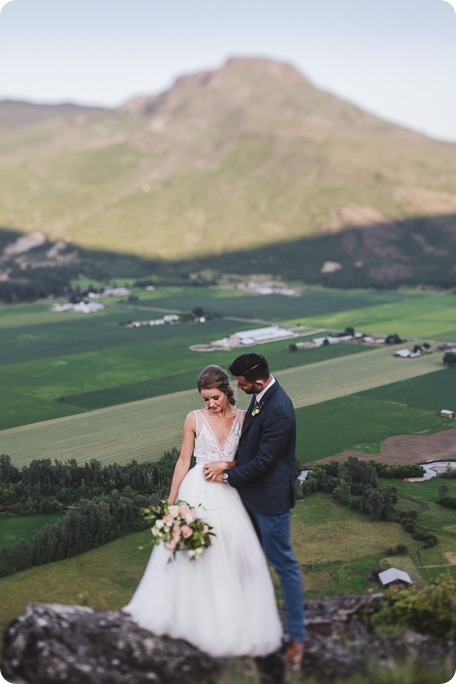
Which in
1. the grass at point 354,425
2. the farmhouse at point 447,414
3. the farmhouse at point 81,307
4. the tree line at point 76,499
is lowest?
the farmhouse at point 447,414

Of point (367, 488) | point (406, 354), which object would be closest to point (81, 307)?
point (406, 354)

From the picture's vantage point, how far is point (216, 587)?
12984mm

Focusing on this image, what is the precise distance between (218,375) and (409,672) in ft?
16.5

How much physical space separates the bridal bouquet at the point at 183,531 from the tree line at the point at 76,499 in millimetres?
21112

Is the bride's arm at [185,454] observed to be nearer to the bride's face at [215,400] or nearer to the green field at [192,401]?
the bride's face at [215,400]

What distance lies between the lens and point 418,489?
45688 mm

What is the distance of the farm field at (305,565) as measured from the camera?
94.7 feet

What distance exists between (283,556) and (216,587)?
3.68 ft

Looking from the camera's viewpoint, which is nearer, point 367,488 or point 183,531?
point 183,531

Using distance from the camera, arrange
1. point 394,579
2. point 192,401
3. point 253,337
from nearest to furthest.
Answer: point 394,579, point 192,401, point 253,337

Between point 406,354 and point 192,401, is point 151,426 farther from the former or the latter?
point 406,354

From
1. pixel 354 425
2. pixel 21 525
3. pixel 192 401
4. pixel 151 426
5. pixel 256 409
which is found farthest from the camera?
pixel 192 401

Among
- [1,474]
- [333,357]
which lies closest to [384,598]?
[1,474]

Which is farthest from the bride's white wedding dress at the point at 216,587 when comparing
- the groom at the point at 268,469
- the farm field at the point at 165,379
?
the farm field at the point at 165,379
